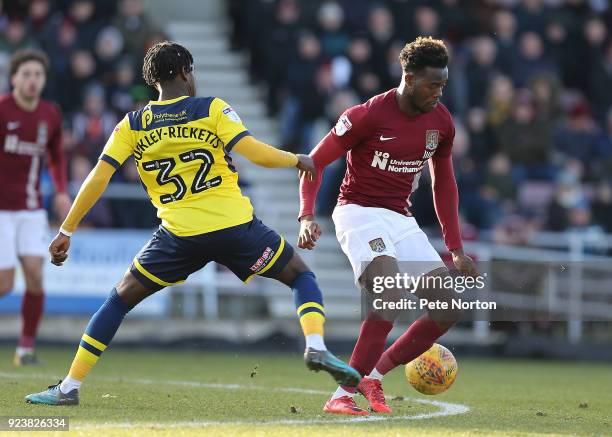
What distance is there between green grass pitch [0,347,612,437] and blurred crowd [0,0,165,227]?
119 inches

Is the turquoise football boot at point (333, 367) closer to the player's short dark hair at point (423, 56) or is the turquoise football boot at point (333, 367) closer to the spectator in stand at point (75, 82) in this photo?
the player's short dark hair at point (423, 56)

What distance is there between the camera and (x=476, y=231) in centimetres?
1697

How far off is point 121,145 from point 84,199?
0.39 metres

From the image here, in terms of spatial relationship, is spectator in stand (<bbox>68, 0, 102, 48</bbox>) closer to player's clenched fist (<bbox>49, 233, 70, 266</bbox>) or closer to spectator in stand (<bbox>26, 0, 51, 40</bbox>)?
spectator in stand (<bbox>26, 0, 51, 40</bbox>)

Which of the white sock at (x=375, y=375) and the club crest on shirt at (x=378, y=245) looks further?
the white sock at (x=375, y=375)

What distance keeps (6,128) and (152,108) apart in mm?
4337

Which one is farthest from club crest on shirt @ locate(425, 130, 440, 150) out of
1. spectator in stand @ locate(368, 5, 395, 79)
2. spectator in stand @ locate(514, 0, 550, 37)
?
spectator in stand @ locate(514, 0, 550, 37)

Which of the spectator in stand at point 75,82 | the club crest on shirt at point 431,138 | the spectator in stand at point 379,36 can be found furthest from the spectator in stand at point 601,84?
the club crest on shirt at point 431,138

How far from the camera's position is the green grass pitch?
7141mm

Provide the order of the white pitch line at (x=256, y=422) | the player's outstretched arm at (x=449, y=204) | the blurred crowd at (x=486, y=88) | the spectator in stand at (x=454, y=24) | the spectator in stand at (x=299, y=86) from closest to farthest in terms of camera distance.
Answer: the white pitch line at (x=256, y=422)
the player's outstretched arm at (x=449, y=204)
the blurred crowd at (x=486, y=88)
the spectator in stand at (x=299, y=86)
the spectator in stand at (x=454, y=24)

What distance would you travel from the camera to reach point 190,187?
7.80 metres

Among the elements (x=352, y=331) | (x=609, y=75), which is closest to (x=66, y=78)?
(x=352, y=331)

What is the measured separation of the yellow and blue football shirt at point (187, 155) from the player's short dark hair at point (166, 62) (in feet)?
0.54

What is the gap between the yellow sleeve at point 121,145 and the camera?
7.77 m
